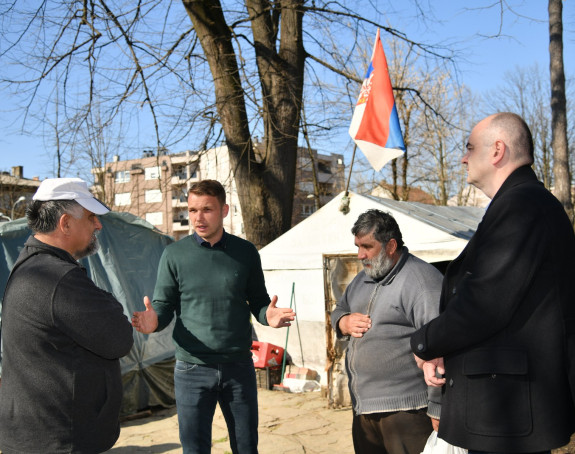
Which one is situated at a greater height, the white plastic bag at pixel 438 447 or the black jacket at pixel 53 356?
the black jacket at pixel 53 356

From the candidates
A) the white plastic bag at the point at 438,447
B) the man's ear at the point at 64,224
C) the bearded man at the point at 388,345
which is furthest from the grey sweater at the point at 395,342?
the man's ear at the point at 64,224

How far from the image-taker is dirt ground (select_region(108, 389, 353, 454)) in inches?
228

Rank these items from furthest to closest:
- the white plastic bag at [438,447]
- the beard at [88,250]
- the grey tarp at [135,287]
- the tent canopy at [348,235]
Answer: the grey tarp at [135,287] < the tent canopy at [348,235] < the white plastic bag at [438,447] < the beard at [88,250]

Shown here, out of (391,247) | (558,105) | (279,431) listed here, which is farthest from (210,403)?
(558,105)

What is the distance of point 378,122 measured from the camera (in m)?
6.75

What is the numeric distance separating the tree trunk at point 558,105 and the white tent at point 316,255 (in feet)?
4.43

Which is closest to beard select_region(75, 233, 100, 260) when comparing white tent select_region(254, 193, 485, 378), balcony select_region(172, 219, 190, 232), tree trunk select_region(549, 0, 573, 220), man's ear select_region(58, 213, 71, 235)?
man's ear select_region(58, 213, 71, 235)

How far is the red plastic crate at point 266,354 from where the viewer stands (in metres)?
8.45

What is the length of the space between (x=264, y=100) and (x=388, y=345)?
5.95 meters

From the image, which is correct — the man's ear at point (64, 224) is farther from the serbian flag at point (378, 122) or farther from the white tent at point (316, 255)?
the white tent at point (316, 255)

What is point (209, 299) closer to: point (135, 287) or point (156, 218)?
point (135, 287)

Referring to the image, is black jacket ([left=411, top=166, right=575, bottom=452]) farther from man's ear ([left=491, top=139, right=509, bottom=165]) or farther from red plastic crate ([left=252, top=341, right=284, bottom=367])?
red plastic crate ([left=252, top=341, right=284, bottom=367])

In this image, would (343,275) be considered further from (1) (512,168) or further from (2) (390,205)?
(1) (512,168)

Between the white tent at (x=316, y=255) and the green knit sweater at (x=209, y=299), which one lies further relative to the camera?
the white tent at (x=316, y=255)
